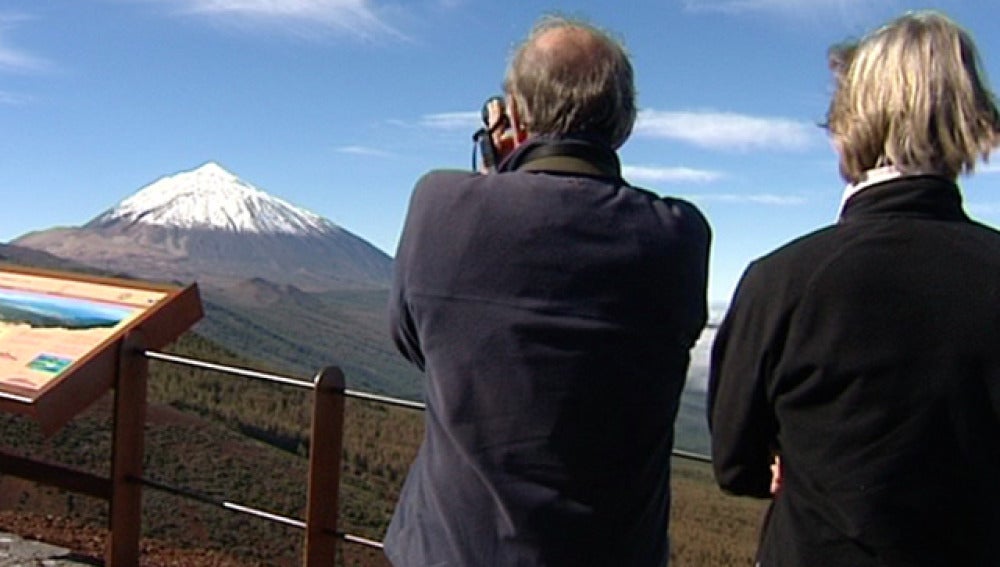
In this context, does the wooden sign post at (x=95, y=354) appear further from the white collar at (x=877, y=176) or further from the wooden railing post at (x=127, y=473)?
the white collar at (x=877, y=176)

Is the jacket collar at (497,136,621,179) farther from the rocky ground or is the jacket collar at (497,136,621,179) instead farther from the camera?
the rocky ground

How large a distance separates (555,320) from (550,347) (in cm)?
5

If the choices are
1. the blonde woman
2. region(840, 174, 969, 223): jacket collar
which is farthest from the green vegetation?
region(840, 174, 969, 223): jacket collar

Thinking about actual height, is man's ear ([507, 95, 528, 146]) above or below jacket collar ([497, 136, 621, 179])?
above

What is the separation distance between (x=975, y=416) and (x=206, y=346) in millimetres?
26120

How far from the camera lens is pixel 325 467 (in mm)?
4414

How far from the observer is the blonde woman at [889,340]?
1893mm

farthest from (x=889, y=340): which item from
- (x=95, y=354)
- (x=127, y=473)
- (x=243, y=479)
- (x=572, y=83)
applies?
(x=243, y=479)

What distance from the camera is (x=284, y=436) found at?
92.2ft

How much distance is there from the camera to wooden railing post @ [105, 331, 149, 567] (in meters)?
4.73

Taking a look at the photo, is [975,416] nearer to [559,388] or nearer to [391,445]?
[559,388]

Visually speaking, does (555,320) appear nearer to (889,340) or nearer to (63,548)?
(889,340)

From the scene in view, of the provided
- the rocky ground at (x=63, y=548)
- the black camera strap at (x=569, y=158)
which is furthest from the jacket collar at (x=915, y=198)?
the rocky ground at (x=63, y=548)

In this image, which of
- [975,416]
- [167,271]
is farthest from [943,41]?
[167,271]
